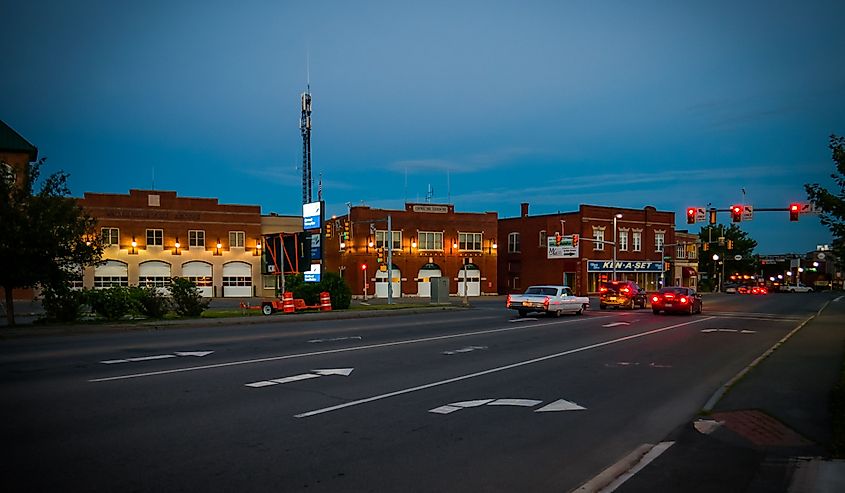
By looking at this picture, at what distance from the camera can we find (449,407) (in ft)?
33.9

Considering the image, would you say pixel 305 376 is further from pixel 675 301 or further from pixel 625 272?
pixel 625 272

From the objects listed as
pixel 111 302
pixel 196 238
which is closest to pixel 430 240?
pixel 196 238

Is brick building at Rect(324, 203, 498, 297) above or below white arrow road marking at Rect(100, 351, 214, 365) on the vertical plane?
above

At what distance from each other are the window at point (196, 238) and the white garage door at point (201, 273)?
184cm

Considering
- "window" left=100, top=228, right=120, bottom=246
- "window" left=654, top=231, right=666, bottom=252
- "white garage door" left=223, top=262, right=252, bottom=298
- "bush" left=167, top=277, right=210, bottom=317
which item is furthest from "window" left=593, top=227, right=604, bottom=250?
"bush" left=167, top=277, right=210, bottom=317

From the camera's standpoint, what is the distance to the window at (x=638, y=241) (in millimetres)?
78000

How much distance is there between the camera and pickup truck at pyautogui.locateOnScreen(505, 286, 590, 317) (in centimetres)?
3228

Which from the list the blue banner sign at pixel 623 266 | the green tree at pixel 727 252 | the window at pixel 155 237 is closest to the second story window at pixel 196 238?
the window at pixel 155 237

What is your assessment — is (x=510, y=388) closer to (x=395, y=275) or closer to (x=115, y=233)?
(x=395, y=275)

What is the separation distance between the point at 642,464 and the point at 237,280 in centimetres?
6422

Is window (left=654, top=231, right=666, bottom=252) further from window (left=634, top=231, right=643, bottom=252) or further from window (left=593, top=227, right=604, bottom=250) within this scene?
window (left=593, top=227, right=604, bottom=250)

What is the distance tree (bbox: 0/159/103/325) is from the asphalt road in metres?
4.11

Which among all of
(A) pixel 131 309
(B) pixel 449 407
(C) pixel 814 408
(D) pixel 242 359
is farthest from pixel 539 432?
(A) pixel 131 309

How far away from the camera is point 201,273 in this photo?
66.0 m
